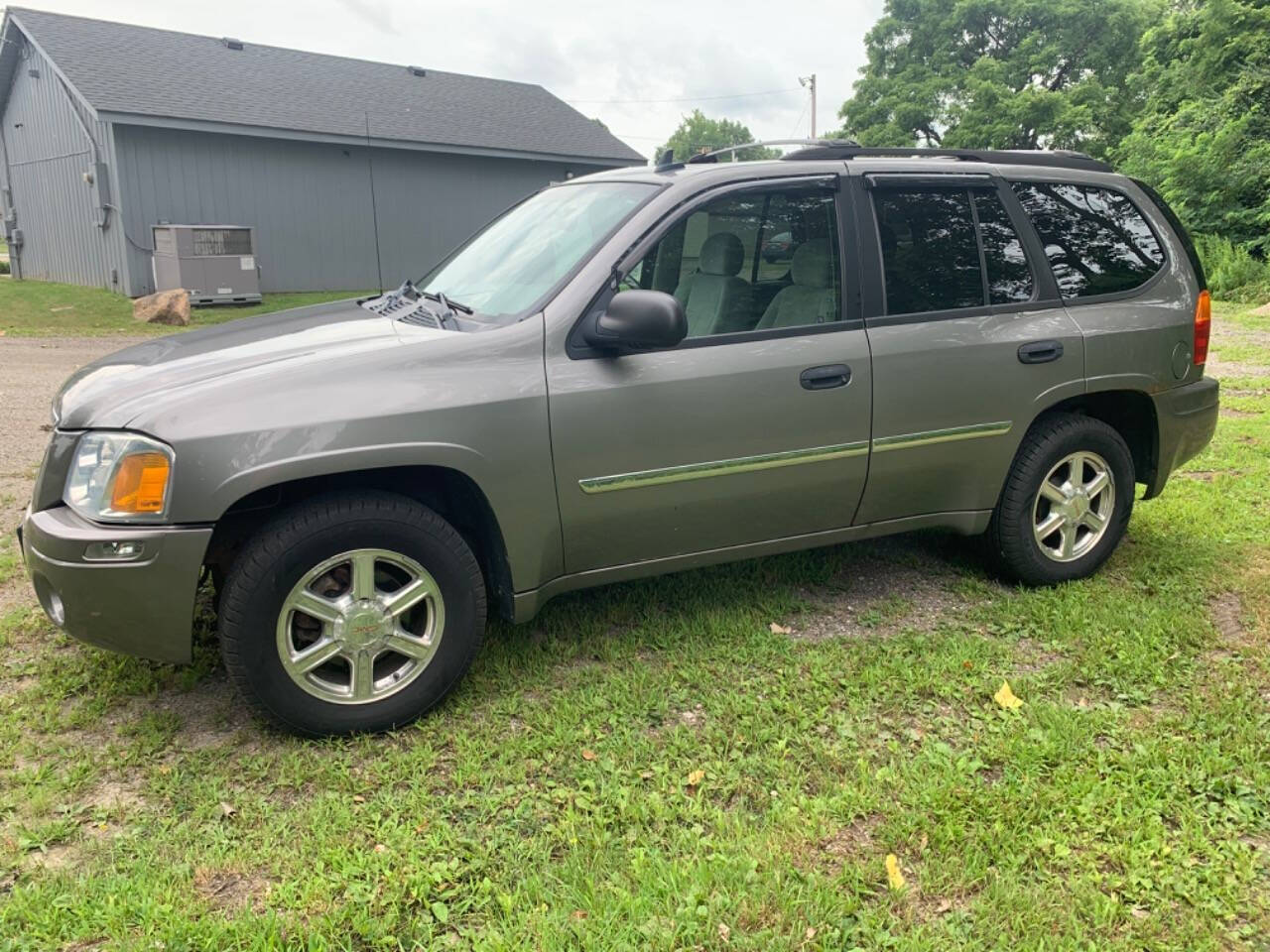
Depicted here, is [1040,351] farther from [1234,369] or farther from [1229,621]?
[1234,369]

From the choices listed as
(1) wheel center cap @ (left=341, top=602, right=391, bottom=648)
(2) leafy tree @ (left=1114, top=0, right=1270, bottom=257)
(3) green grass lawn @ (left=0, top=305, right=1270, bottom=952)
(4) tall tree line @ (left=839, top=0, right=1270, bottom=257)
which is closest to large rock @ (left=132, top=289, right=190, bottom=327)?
(3) green grass lawn @ (left=0, top=305, right=1270, bottom=952)

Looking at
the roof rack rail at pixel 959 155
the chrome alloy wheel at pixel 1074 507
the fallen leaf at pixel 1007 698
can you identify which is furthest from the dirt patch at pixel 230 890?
the chrome alloy wheel at pixel 1074 507

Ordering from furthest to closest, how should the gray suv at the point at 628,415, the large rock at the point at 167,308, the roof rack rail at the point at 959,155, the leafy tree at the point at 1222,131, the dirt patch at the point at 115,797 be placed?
1. the leafy tree at the point at 1222,131
2. the large rock at the point at 167,308
3. the roof rack rail at the point at 959,155
4. the gray suv at the point at 628,415
5. the dirt patch at the point at 115,797

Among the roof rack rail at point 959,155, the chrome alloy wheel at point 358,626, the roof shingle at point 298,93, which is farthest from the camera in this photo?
the roof shingle at point 298,93

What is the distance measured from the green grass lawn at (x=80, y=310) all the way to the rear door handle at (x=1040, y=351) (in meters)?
12.9

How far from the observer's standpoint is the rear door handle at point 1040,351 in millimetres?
4062

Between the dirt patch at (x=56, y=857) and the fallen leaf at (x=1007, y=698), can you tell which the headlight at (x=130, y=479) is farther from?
the fallen leaf at (x=1007, y=698)

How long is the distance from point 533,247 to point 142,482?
170 cm

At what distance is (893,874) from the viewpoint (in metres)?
2.53

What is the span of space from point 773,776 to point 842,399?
4.79 ft

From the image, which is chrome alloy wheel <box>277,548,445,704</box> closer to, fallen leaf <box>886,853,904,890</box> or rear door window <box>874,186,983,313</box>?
fallen leaf <box>886,853,904,890</box>

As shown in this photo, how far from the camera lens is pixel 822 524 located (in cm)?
391

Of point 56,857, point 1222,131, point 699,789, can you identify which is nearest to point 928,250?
point 699,789

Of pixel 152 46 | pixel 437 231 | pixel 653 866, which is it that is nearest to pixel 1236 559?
pixel 653 866
